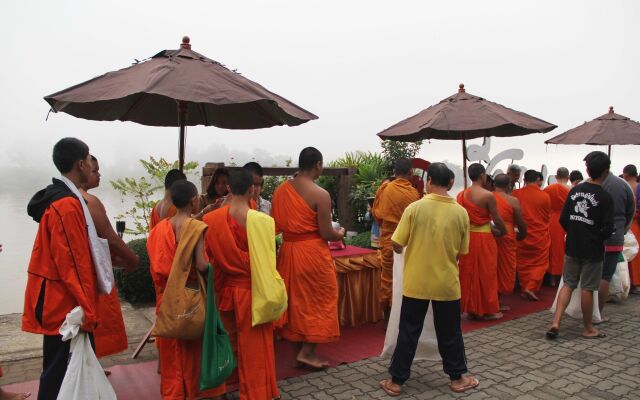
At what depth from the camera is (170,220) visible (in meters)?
3.70

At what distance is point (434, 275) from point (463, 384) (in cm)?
95

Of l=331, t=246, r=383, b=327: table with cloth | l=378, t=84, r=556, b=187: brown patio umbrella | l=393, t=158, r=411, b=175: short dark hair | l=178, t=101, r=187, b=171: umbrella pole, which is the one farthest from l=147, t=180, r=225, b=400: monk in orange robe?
l=378, t=84, r=556, b=187: brown patio umbrella

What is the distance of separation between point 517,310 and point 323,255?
11.4ft

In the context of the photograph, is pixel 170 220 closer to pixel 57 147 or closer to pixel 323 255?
pixel 57 147

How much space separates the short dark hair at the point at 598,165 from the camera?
17.6 ft

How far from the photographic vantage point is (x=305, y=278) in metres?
4.41

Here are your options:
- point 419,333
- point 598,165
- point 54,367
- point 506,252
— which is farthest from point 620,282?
point 54,367

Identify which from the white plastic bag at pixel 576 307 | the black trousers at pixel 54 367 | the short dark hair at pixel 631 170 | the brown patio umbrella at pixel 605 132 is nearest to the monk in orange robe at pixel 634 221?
the short dark hair at pixel 631 170

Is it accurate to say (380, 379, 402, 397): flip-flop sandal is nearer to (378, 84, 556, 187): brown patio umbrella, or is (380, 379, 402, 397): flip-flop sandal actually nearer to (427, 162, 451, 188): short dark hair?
(427, 162, 451, 188): short dark hair

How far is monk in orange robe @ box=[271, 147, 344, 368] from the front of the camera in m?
4.40

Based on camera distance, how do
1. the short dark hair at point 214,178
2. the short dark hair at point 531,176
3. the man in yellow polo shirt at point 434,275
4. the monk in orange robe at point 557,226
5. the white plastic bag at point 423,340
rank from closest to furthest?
1. the man in yellow polo shirt at point 434,275
2. the white plastic bag at point 423,340
3. the short dark hair at point 214,178
4. the short dark hair at point 531,176
5. the monk in orange robe at point 557,226

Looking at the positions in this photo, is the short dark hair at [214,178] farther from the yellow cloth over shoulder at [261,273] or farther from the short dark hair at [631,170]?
the short dark hair at [631,170]

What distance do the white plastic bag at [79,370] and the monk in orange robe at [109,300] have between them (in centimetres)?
40

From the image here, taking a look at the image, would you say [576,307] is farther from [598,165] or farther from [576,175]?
[576,175]
